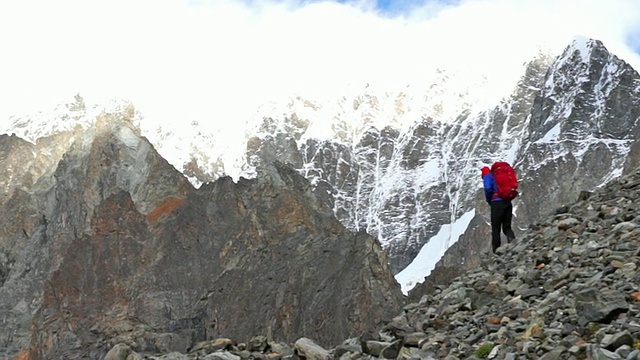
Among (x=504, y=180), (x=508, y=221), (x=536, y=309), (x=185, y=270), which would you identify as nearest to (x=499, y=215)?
(x=508, y=221)

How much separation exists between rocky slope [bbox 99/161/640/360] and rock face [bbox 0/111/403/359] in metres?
55.7

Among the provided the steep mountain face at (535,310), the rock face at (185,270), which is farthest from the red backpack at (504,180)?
the rock face at (185,270)

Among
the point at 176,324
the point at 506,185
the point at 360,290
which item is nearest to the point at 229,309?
the point at 176,324

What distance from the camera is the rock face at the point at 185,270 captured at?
278ft

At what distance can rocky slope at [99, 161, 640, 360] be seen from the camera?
401 inches

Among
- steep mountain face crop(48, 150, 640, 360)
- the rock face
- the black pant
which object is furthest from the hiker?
the rock face

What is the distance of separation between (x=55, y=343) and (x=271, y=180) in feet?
114

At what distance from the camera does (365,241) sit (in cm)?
8719

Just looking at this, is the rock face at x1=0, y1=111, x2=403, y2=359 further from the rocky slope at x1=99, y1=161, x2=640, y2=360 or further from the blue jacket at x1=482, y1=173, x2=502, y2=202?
the rocky slope at x1=99, y1=161, x2=640, y2=360

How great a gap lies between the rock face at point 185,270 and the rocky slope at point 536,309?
183ft

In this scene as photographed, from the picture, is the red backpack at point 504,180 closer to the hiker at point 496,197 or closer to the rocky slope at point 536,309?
the hiker at point 496,197

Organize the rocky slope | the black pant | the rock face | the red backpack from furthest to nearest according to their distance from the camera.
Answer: the rock face, the black pant, the red backpack, the rocky slope

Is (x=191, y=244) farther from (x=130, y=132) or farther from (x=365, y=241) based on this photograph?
(x=130, y=132)

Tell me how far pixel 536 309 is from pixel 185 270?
110 m
